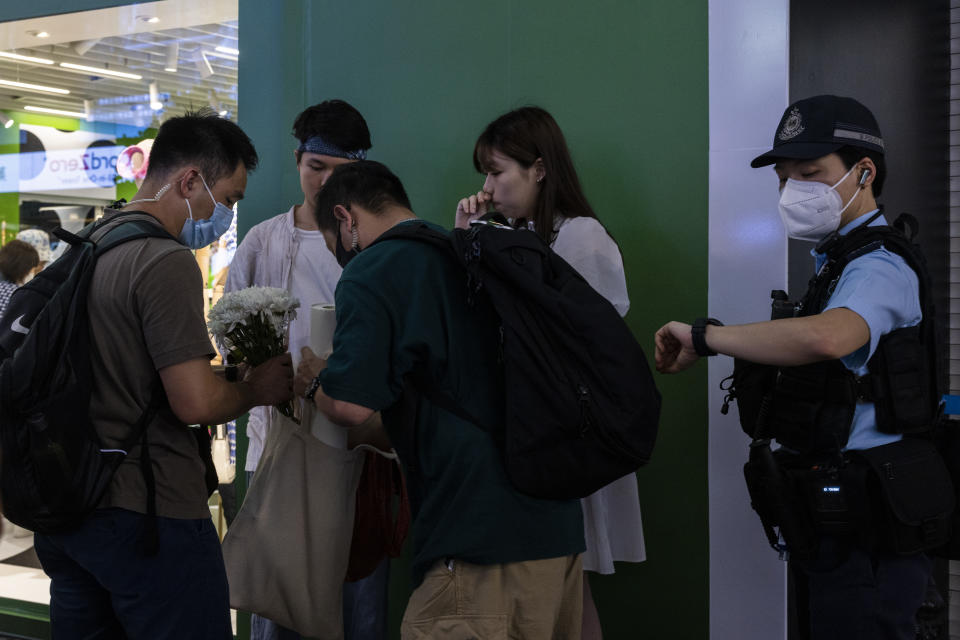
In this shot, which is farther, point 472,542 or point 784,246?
point 784,246

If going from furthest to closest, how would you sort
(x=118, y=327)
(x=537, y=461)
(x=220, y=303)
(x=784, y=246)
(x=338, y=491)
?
1. (x=784, y=246)
2. (x=220, y=303)
3. (x=338, y=491)
4. (x=118, y=327)
5. (x=537, y=461)

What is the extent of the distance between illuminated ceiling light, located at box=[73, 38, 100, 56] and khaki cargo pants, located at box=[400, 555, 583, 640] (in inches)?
160

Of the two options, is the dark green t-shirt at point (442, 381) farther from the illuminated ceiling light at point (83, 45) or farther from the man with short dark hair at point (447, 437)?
the illuminated ceiling light at point (83, 45)

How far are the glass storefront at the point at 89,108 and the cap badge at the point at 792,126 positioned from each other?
2.76 metres

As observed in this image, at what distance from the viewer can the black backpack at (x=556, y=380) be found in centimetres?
167

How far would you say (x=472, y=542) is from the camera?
1683mm

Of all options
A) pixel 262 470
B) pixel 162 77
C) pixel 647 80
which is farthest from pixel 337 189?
pixel 162 77

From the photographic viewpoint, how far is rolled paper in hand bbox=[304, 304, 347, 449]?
216 cm

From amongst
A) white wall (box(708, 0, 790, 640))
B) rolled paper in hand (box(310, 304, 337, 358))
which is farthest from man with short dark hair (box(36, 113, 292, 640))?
white wall (box(708, 0, 790, 640))

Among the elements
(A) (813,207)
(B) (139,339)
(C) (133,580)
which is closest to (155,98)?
(B) (139,339)

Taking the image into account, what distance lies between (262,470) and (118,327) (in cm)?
55

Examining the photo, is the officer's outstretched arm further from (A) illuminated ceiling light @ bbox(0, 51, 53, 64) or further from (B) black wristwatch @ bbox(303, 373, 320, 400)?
(A) illuminated ceiling light @ bbox(0, 51, 53, 64)

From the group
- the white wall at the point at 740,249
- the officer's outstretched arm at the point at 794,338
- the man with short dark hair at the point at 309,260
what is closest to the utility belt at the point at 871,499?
the officer's outstretched arm at the point at 794,338

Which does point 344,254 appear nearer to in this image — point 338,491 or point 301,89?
point 338,491
